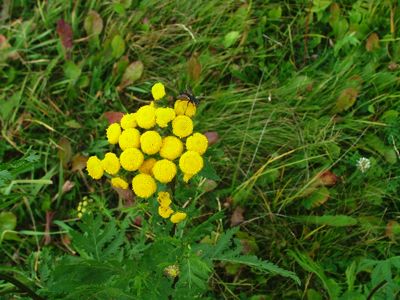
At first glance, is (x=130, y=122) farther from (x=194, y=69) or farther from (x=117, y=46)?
(x=117, y=46)

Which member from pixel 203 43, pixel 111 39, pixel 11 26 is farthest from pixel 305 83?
pixel 11 26

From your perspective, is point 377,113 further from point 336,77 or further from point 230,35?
point 230,35

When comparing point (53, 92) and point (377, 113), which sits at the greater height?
point (377, 113)

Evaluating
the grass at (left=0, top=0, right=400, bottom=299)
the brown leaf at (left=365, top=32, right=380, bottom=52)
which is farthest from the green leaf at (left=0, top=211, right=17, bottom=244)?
the brown leaf at (left=365, top=32, right=380, bottom=52)

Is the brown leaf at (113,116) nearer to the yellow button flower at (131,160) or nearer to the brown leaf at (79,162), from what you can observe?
the brown leaf at (79,162)

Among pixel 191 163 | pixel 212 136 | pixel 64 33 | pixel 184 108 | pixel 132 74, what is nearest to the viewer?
pixel 191 163

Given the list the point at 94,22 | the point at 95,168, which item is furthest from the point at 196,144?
the point at 94,22

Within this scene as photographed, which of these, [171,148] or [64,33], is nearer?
[171,148]
